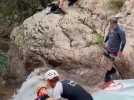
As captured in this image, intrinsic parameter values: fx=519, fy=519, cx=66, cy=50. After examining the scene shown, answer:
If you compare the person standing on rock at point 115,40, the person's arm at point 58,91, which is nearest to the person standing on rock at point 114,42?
the person standing on rock at point 115,40

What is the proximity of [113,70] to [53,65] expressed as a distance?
291 centimetres

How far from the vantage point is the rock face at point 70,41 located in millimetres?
13742

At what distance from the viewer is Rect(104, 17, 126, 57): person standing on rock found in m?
11.6

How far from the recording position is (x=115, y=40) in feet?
38.4

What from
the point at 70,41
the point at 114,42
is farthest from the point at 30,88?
the point at 114,42

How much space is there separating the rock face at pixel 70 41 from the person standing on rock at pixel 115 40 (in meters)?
1.38

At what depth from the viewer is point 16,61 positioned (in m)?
15.9

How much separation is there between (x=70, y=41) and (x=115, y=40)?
3.07 meters

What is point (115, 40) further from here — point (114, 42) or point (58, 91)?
point (58, 91)

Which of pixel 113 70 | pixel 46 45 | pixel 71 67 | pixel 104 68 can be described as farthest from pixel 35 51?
pixel 113 70

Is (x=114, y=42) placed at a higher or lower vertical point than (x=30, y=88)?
higher

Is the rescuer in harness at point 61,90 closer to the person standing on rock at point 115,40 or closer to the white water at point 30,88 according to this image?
the person standing on rock at point 115,40

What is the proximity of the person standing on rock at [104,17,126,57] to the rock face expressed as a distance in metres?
1.38

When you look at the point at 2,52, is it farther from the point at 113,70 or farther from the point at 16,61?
the point at 113,70
